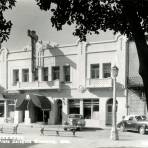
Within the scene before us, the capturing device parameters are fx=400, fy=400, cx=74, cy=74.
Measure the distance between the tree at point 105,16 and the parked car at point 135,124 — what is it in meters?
20.7

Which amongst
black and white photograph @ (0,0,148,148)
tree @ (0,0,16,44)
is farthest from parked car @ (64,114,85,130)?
tree @ (0,0,16,44)

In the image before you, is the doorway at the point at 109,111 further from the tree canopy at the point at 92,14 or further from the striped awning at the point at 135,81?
the tree canopy at the point at 92,14

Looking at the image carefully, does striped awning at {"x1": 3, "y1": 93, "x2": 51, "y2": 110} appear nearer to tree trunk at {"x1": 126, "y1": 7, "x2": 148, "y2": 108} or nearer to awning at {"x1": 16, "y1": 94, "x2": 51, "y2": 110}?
awning at {"x1": 16, "y1": 94, "x2": 51, "y2": 110}

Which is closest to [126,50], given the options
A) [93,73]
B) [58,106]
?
[93,73]

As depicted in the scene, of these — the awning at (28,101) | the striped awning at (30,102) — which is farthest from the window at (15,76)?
the awning at (28,101)

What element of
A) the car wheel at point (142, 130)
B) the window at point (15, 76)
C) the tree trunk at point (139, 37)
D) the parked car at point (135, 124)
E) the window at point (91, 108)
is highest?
the window at point (15, 76)

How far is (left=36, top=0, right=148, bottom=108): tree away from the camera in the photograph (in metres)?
10.2

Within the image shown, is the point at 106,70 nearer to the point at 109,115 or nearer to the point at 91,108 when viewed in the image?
the point at 91,108

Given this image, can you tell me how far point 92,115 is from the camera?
41.2 meters

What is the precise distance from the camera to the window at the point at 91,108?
135 feet

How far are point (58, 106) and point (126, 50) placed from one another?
34.4 ft

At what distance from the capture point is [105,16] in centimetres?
1124

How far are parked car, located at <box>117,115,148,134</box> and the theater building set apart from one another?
15.6 ft

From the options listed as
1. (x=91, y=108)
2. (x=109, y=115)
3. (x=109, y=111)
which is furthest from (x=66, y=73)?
(x=109, y=115)
